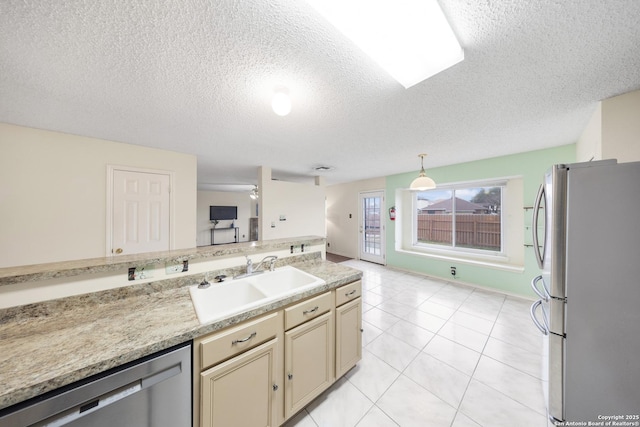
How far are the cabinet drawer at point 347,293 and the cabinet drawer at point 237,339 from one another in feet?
1.77

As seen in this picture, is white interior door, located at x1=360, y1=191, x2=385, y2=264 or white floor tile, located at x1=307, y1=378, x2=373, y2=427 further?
white interior door, located at x1=360, y1=191, x2=385, y2=264

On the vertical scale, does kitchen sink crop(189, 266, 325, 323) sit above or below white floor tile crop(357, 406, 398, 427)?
above

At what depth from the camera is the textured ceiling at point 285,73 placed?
98cm

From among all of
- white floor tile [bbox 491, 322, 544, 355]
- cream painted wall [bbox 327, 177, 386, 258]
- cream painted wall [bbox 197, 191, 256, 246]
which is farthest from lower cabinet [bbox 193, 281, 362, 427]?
cream painted wall [bbox 197, 191, 256, 246]

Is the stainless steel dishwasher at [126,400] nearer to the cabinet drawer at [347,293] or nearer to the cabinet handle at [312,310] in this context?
the cabinet handle at [312,310]

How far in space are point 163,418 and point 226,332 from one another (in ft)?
1.35

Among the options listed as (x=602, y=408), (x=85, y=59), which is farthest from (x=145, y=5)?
(x=602, y=408)

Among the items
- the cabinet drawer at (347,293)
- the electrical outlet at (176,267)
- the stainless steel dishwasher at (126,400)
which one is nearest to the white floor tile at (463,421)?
the cabinet drawer at (347,293)

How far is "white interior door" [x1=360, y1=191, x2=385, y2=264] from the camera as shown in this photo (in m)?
5.41

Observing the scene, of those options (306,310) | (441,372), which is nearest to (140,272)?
(306,310)

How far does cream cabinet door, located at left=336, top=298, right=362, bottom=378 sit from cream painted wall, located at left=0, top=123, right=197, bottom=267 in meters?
3.16

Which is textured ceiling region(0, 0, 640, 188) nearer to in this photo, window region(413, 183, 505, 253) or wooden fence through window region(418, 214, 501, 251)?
window region(413, 183, 505, 253)

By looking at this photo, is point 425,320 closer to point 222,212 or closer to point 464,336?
point 464,336

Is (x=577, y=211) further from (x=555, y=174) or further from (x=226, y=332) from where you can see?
(x=226, y=332)
